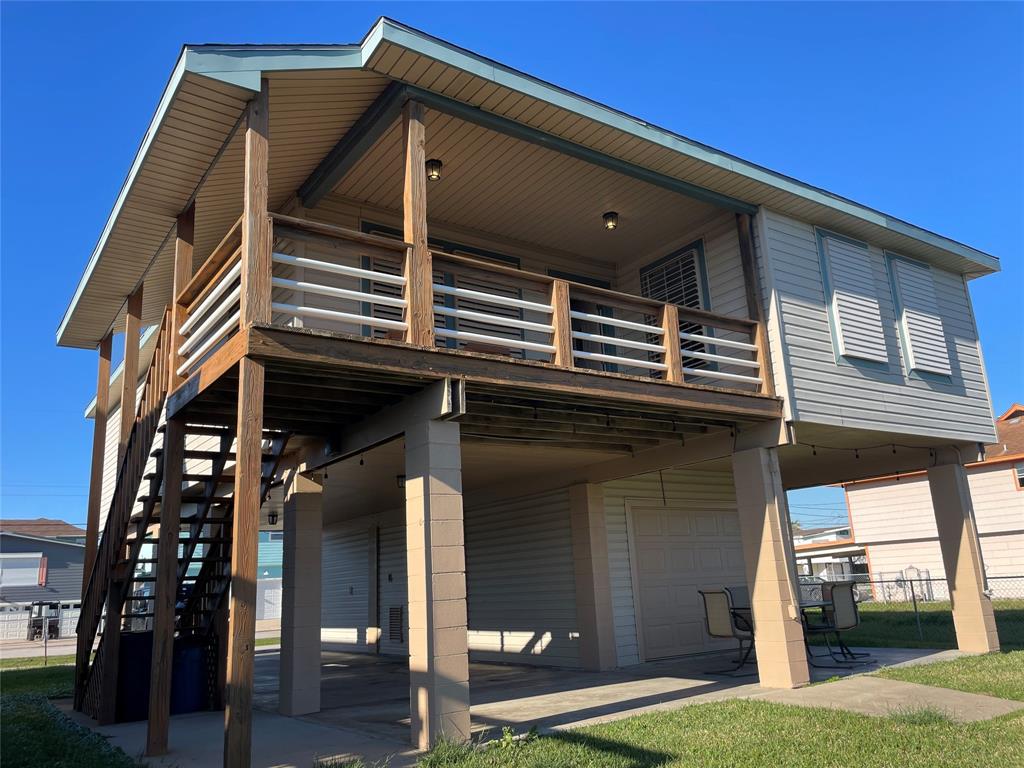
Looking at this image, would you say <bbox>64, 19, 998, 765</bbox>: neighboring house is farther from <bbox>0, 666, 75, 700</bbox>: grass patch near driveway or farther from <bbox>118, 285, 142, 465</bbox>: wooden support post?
<bbox>0, 666, 75, 700</bbox>: grass patch near driveway

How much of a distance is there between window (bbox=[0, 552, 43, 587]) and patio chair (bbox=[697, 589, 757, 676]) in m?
46.9

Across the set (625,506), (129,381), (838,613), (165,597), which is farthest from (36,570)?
(838,613)

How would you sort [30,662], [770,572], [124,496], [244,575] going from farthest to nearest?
[30,662]
[770,572]
[124,496]
[244,575]

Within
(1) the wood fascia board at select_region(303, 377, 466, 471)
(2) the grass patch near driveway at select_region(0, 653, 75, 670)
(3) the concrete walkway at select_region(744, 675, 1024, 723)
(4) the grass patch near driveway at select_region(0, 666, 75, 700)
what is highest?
(1) the wood fascia board at select_region(303, 377, 466, 471)

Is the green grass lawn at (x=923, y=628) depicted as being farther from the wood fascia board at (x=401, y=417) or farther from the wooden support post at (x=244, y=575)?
the wooden support post at (x=244, y=575)

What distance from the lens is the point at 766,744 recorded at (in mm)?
6031

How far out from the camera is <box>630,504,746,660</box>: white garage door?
12484mm

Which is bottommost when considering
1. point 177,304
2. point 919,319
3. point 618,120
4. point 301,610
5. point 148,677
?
point 148,677

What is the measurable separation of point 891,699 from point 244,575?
21.5 feet

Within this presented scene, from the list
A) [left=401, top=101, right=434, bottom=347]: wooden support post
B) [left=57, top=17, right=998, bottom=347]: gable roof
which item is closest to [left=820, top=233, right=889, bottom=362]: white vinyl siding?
[left=57, top=17, right=998, bottom=347]: gable roof

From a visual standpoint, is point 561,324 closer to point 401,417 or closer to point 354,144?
point 401,417

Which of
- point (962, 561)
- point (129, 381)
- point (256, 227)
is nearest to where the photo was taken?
point (256, 227)

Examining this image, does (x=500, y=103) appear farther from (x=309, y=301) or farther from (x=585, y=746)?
(x=585, y=746)

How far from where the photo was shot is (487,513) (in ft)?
46.9
